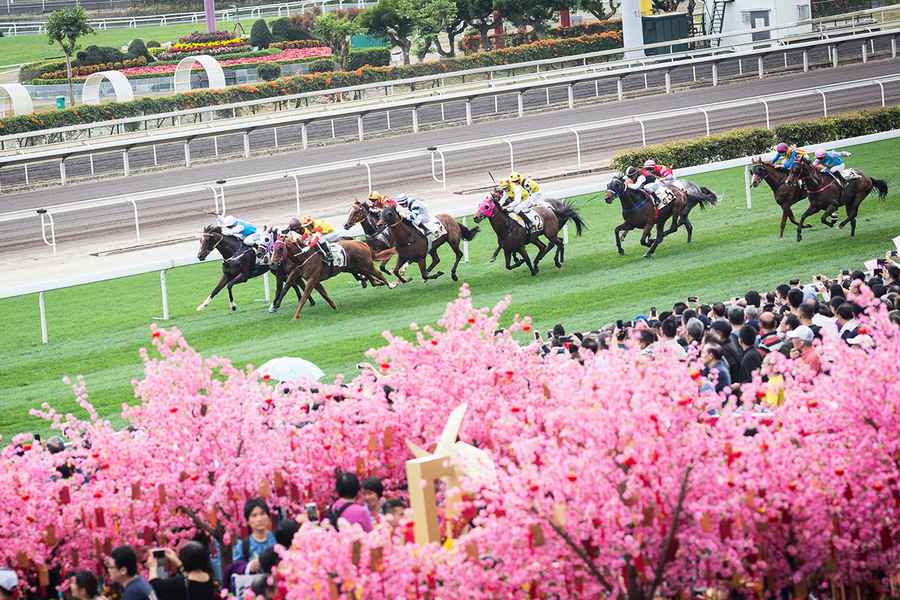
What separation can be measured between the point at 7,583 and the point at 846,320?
6148mm

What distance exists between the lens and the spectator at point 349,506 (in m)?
6.77

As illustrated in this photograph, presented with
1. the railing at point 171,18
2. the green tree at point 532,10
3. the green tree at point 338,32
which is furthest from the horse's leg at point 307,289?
the railing at point 171,18

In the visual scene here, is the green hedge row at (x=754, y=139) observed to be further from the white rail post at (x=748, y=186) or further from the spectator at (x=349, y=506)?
the spectator at (x=349, y=506)

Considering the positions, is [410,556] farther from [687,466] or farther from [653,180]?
[653,180]

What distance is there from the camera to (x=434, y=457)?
20.2ft

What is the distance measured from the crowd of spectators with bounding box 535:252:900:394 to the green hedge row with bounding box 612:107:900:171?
11.4 meters

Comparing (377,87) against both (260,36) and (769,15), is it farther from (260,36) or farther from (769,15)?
(260,36)

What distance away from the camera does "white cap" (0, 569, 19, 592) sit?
6730 mm

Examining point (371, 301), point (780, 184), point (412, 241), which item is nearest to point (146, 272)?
point (371, 301)

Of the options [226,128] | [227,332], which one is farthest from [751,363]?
[226,128]

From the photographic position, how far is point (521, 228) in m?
16.4

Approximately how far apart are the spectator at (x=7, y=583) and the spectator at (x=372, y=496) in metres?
1.73

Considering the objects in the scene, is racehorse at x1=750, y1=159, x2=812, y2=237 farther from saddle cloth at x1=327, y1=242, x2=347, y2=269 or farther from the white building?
the white building

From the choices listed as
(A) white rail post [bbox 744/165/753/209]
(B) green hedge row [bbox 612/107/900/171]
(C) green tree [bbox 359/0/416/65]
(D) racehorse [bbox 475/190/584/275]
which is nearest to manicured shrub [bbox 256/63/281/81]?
(C) green tree [bbox 359/0/416/65]
